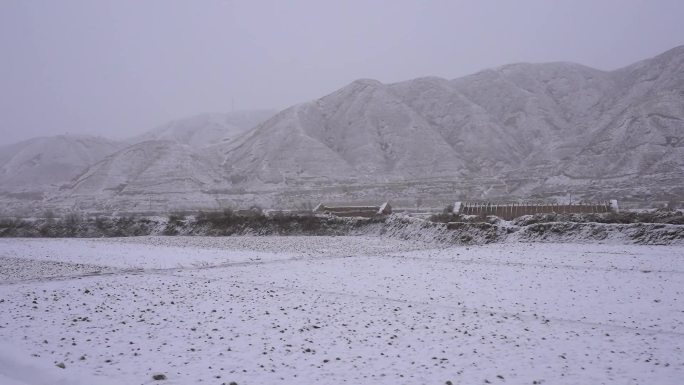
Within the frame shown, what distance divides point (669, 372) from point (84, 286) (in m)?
19.0

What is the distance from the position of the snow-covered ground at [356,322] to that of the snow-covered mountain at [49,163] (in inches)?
5149

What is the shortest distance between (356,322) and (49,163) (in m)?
177

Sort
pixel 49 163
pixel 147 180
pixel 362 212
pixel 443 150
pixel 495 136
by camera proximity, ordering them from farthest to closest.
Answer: pixel 49 163, pixel 495 136, pixel 443 150, pixel 147 180, pixel 362 212

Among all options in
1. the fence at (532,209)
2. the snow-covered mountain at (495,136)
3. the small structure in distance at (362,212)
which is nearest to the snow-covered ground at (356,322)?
the fence at (532,209)

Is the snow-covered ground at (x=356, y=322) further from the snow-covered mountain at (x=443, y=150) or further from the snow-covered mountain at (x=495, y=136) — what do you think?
the snow-covered mountain at (x=495, y=136)

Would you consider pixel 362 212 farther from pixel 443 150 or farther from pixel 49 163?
pixel 49 163

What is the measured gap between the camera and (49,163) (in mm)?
160250

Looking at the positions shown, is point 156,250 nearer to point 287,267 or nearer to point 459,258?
point 287,267

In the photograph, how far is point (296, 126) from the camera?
426ft

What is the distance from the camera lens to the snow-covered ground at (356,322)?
9414mm

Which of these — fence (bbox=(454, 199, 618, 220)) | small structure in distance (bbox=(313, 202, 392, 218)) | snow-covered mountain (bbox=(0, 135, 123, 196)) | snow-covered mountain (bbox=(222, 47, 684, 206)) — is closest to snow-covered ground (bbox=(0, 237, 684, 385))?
fence (bbox=(454, 199, 618, 220))

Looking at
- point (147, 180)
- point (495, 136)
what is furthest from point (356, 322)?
point (495, 136)

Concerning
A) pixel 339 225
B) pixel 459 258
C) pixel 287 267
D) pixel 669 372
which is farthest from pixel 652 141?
pixel 669 372

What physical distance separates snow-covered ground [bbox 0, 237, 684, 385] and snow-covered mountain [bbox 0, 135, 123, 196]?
429ft
